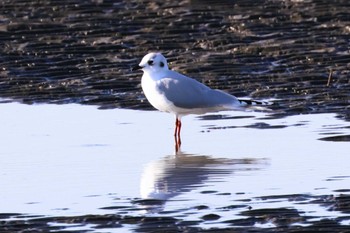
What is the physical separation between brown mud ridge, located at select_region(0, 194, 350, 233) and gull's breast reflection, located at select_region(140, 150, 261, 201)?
2.61ft

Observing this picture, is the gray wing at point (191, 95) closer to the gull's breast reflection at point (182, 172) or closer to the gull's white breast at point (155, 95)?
the gull's white breast at point (155, 95)

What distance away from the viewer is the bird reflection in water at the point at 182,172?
9.77 m

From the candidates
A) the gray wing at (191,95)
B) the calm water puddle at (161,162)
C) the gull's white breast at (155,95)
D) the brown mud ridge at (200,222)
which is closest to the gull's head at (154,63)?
the gull's white breast at (155,95)

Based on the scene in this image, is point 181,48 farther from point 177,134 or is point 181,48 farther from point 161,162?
point 161,162

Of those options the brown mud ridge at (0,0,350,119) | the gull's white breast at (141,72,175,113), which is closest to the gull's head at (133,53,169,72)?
the gull's white breast at (141,72,175,113)

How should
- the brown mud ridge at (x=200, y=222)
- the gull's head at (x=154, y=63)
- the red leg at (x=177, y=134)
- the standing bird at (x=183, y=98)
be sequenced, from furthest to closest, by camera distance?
1. the gull's head at (x=154, y=63)
2. the standing bird at (x=183, y=98)
3. the red leg at (x=177, y=134)
4. the brown mud ridge at (x=200, y=222)

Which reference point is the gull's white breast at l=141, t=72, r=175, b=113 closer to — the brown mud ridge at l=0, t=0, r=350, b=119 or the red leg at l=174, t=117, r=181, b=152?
the red leg at l=174, t=117, r=181, b=152

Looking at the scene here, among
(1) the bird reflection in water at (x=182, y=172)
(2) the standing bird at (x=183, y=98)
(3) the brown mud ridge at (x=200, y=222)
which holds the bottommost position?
(3) the brown mud ridge at (x=200, y=222)

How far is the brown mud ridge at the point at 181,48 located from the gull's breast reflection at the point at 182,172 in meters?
2.60

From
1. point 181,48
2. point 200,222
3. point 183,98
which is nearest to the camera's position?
point 200,222

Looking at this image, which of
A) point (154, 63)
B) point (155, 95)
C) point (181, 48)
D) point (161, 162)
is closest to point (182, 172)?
point (161, 162)

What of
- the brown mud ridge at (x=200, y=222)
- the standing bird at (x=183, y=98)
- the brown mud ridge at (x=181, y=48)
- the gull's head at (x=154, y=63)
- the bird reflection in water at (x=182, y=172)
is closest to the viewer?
the brown mud ridge at (x=200, y=222)

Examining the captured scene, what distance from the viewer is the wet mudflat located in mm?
9031

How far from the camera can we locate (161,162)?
1127 centimetres
